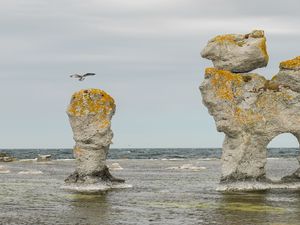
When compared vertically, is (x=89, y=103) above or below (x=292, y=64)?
below

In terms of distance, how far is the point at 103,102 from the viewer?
60625 mm

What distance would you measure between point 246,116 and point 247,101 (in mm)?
1358

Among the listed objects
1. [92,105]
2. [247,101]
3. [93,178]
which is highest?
[247,101]

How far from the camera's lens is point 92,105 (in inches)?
2366

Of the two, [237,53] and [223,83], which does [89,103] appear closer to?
[223,83]

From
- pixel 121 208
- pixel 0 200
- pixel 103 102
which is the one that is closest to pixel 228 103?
pixel 103 102

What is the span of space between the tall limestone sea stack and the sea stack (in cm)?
1004

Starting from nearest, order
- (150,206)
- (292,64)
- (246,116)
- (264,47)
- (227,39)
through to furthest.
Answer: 1. (150,206)
2. (246,116)
3. (292,64)
4. (227,39)
5. (264,47)

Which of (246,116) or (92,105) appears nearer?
(246,116)

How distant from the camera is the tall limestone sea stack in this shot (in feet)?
186

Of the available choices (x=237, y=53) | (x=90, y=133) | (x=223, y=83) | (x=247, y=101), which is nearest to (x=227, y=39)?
(x=237, y=53)

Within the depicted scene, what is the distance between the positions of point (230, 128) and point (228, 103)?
2.20 meters

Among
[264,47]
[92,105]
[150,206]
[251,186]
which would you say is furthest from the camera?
[92,105]

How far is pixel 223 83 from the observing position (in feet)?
186
